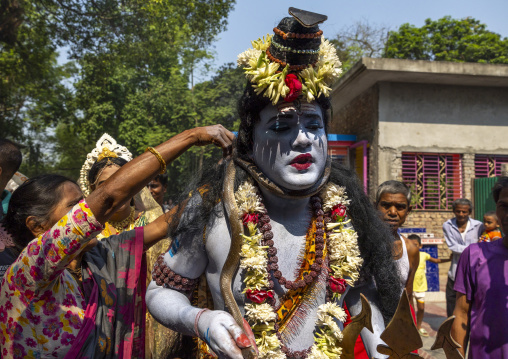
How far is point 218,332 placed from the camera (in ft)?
5.19

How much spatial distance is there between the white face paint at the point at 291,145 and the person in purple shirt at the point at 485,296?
149 centimetres

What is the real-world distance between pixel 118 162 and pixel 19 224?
1266mm

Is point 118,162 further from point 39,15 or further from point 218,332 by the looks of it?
point 39,15

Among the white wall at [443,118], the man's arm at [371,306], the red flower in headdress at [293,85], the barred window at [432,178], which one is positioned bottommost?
the man's arm at [371,306]

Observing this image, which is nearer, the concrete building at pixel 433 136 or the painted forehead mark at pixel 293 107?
the painted forehead mark at pixel 293 107

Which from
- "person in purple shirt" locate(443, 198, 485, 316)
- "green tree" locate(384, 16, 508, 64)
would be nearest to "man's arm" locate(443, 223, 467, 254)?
"person in purple shirt" locate(443, 198, 485, 316)

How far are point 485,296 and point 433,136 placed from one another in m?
9.43

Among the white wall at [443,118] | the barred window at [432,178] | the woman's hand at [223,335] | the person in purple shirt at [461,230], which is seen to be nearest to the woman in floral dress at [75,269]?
the woman's hand at [223,335]

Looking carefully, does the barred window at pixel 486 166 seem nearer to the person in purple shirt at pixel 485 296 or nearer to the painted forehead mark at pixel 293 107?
the person in purple shirt at pixel 485 296

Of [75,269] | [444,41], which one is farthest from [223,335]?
[444,41]

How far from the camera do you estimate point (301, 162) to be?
202 centimetres

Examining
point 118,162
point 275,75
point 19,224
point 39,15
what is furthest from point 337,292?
point 39,15

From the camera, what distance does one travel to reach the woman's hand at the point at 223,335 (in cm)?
155

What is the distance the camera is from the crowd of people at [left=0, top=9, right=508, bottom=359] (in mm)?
1863
